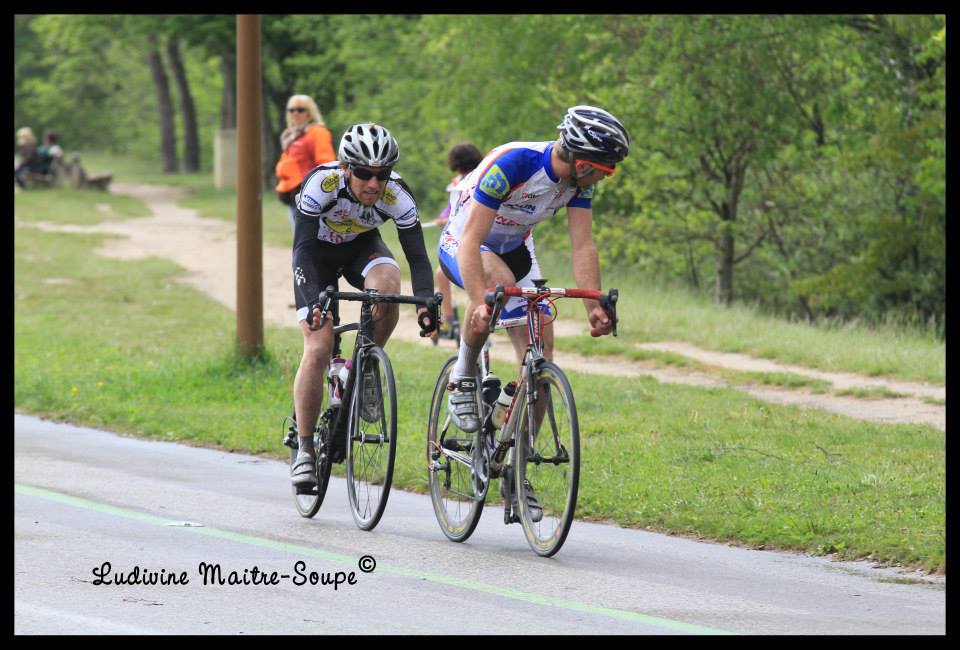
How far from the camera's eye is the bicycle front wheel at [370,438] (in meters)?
7.61

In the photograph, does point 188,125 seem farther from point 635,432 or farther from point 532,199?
point 532,199

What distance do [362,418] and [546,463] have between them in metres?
1.23

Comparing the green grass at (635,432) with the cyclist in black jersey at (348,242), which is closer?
the cyclist in black jersey at (348,242)

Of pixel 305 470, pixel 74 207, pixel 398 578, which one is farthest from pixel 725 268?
pixel 398 578

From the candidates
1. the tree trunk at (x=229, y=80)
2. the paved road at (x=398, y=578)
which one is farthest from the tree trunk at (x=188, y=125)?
the paved road at (x=398, y=578)

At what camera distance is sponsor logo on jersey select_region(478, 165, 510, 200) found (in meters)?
7.03

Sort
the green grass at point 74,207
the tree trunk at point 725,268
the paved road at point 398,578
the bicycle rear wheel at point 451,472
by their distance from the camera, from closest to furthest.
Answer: the paved road at point 398,578
the bicycle rear wheel at point 451,472
the tree trunk at point 725,268
the green grass at point 74,207

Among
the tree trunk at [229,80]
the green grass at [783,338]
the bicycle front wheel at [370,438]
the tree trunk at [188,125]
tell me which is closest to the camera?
the bicycle front wheel at [370,438]

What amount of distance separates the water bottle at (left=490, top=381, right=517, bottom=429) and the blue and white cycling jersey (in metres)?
0.81

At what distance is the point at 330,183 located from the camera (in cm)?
748

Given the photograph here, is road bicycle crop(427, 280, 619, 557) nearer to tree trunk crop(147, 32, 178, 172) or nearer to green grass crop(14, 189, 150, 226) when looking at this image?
green grass crop(14, 189, 150, 226)

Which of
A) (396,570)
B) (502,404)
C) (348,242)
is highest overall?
(348,242)

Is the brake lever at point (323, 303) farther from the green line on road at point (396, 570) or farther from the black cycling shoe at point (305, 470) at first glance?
the green line on road at point (396, 570)
